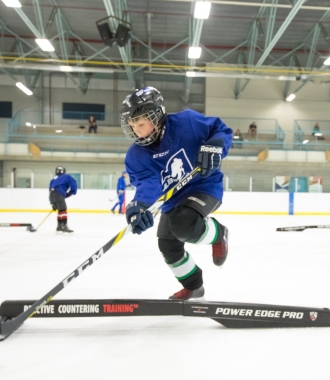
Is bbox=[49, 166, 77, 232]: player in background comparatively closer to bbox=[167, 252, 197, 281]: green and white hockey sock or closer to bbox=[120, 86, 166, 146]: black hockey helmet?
bbox=[167, 252, 197, 281]: green and white hockey sock

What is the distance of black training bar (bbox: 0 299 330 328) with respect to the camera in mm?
1498

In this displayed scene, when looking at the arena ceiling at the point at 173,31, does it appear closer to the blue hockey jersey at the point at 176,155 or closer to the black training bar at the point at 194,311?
the blue hockey jersey at the point at 176,155

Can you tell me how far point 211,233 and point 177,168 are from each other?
364 millimetres

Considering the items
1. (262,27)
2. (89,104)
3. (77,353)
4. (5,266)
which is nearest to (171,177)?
(77,353)

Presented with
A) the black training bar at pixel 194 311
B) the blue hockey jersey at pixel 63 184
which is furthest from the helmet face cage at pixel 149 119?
the blue hockey jersey at pixel 63 184

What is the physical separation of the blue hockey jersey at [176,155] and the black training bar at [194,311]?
500 millimetres

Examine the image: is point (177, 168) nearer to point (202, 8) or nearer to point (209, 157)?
point (209, 157)

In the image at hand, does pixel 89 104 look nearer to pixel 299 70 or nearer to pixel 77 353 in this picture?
pixel 299 70

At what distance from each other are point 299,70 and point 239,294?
39.2ft

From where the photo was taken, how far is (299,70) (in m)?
12.2

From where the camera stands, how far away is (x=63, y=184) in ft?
18.0

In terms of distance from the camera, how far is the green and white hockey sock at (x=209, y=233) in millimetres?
1733

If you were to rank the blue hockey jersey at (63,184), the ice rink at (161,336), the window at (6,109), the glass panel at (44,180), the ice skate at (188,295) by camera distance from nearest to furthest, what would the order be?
1. the ice rink at (161,336)
2. the ice skate at (188,295)
3. the blue hockey jersey at (63,184)
4. the glass panel at (44,180)
5. the window at (6,109)

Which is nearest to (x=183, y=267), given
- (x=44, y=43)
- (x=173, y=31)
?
(x=44, y=43)
